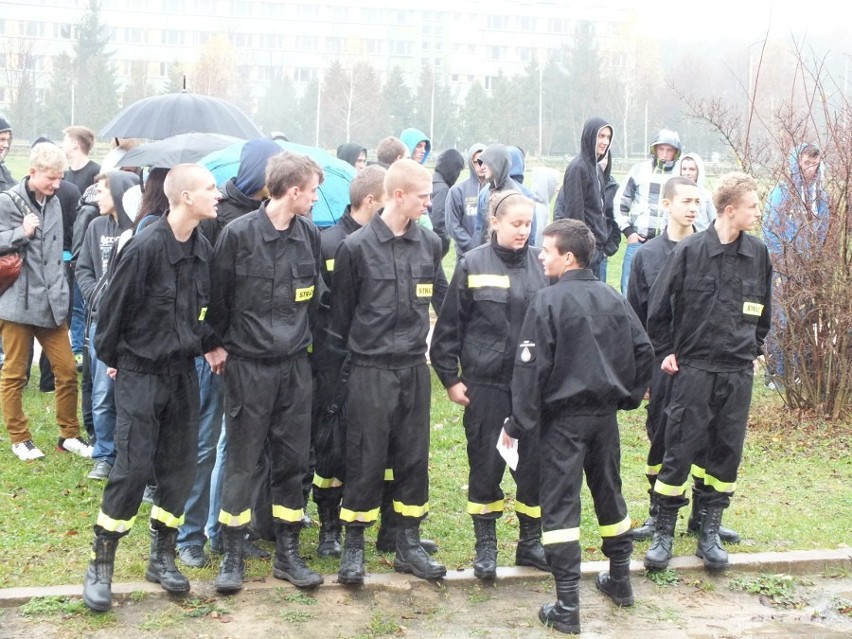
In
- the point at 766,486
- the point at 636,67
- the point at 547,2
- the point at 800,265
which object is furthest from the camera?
the point at 547,2

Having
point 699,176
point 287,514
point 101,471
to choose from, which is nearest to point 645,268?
point 287,514

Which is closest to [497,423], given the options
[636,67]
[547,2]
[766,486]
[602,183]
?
[766,486]

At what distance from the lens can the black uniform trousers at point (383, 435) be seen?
614cm

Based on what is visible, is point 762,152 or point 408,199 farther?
point 762,152

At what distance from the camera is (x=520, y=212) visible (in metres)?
6.28

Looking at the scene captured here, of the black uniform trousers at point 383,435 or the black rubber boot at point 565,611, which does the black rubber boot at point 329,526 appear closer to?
the black uniform trousers at point 383,435

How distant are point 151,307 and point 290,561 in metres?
1.57

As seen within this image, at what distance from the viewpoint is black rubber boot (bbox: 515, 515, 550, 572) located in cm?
644

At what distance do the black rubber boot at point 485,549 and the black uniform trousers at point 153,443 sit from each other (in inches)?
66.1

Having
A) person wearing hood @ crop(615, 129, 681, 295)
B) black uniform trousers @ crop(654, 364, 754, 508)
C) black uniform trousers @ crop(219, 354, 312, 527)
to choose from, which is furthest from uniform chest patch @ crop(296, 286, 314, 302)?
person wearing hood @ crop(615, 129, 681, 295)

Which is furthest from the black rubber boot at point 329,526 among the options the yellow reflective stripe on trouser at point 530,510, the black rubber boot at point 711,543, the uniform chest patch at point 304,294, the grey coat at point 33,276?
the grey coat at point 33,276

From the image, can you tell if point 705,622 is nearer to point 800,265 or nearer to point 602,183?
point 800,265

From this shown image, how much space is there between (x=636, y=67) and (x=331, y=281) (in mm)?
80962

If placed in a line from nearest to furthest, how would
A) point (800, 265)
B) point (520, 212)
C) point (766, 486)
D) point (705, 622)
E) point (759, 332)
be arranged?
point (705, 622), point (520, 212), point (759, 332), point (766, 486), point (800, 265)
